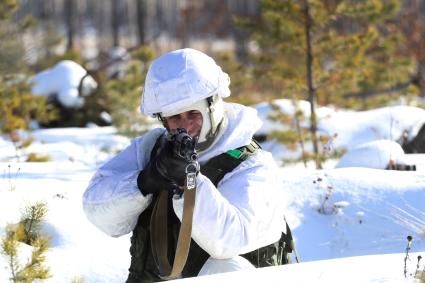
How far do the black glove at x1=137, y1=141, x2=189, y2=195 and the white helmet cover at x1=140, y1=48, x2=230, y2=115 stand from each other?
0.73 ft

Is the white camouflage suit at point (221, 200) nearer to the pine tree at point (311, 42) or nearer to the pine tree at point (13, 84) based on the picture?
the pine tree at point (13, 84)

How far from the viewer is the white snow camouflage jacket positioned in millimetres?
2840

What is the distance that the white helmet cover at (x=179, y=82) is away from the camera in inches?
119

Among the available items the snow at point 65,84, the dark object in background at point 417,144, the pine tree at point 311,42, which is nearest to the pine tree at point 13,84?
the snow at point 65,84

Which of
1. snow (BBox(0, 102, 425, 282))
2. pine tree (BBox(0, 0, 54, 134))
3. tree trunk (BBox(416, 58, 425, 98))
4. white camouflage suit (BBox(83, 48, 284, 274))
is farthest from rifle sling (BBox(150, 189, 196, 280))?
tree trunk (BBox(416, 58, 425, 98))

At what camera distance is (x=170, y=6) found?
58.6 meters

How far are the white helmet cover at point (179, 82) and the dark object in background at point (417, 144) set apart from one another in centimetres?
475

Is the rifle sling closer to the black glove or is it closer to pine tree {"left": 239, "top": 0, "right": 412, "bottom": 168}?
the black glove

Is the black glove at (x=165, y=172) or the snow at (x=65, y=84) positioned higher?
the black glove at (x=165, y=172)

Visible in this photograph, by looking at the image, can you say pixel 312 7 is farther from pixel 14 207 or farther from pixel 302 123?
pixel 14 207

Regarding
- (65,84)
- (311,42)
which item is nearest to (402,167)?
(311,42)

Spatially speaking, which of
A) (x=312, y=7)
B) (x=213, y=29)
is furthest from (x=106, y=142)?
(x=213, y=29)

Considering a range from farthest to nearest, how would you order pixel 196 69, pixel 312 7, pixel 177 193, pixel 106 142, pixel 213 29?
pixel 213 29 < pixel 106 142 < pixel 312 7 < pixel 196 69 < pixel 177 193

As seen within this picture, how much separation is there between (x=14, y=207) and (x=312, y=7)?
238 inches
